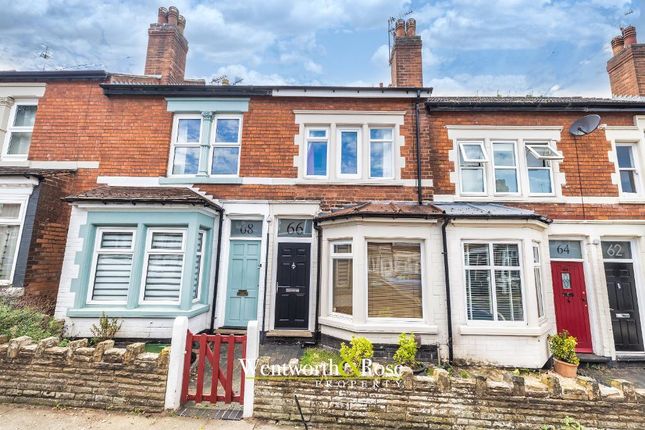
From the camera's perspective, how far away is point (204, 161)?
8.27m

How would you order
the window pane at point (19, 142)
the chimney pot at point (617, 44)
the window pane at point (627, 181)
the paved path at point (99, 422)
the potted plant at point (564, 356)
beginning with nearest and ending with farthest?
the paved path at point (99, 422), the potted plant at point (564, 356), the window pane at point (627, 181), the window pane at point (19, 142), the chimney pot at point (617, 44)

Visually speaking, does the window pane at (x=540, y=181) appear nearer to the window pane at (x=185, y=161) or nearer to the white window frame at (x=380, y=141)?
the white window frame at (x=380, y=141)

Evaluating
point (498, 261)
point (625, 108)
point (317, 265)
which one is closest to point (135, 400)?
point (317, 265)

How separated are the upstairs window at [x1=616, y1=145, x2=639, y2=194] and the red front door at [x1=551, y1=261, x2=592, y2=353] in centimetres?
280

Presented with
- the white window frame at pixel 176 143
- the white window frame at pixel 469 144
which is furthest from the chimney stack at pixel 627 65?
the white window frame at pixel 176 143

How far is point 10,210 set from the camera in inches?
283

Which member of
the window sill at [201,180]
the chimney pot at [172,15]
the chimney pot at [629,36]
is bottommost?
the window sill at [201,180]

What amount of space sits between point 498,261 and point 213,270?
703 centimetres

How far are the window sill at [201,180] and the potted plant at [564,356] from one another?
854 centimetres

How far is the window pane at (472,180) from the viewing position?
843 centimetres

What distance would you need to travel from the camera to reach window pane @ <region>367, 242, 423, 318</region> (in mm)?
6473

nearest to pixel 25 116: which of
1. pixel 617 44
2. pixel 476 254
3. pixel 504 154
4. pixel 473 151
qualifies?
pixel 476 254

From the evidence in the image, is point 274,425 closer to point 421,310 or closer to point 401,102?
point 421,310

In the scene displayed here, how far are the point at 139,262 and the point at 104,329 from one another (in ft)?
5.01
